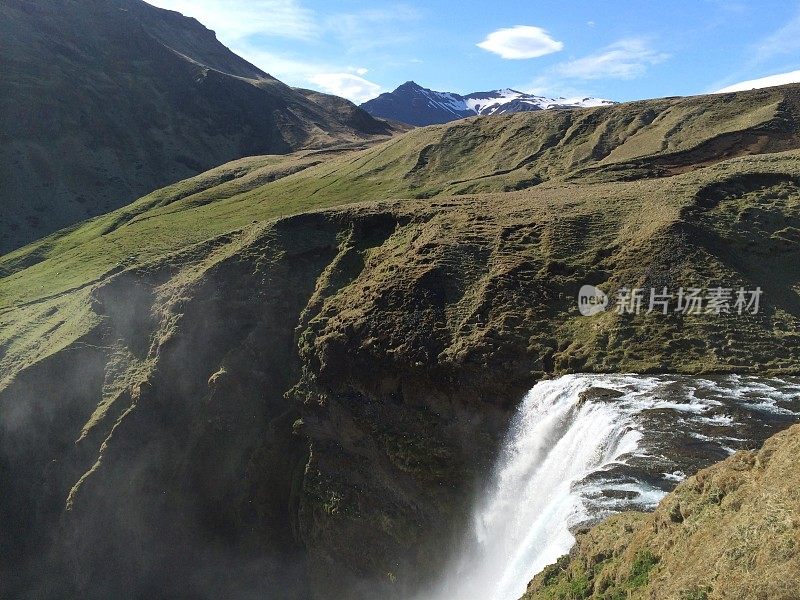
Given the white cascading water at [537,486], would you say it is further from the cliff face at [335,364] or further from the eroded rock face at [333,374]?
the cliff face at [335,364]

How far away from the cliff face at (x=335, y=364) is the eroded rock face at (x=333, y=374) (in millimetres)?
121

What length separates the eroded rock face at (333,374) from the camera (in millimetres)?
27969

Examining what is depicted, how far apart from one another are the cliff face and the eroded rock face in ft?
0.40

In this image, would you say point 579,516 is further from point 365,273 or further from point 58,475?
point 58,475

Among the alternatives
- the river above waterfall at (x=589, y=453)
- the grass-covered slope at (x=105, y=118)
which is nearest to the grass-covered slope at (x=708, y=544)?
Answer: the river above waterfall at (x=589, y=453)

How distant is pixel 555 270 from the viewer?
32531 mm

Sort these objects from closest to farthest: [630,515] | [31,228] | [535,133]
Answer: [630,515] → [535,133] → [31,228]

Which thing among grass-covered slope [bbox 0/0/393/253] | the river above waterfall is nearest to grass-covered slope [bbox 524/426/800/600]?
the river above waterfall

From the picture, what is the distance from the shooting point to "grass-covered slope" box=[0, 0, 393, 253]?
112750 millimetres

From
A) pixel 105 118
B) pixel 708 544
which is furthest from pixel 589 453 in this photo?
pixel 105 118

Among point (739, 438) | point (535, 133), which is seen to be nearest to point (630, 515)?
point (739, 438)

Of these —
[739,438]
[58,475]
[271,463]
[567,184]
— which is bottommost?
[58,475]

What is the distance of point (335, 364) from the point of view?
32.9 metres

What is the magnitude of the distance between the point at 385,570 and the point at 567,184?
3347cm
